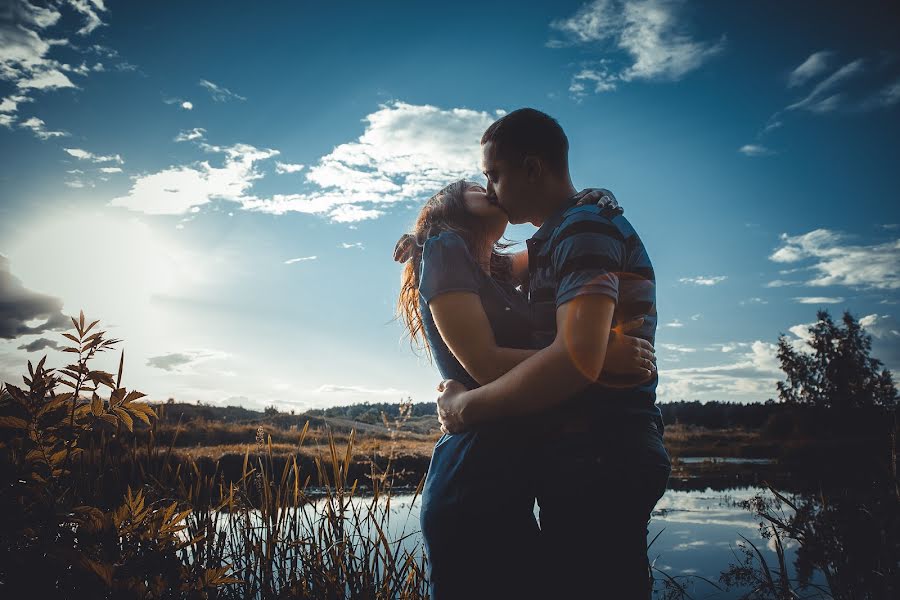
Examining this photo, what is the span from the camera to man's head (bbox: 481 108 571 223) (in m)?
1.70

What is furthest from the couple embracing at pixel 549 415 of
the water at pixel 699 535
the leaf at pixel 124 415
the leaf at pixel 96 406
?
the water at pixel 699 535

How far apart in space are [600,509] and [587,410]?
253 mm

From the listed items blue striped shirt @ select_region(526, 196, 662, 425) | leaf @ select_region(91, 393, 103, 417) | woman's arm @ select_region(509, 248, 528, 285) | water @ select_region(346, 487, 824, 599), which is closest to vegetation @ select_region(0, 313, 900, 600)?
leaf @ select_region(91, 393, 103, 417)

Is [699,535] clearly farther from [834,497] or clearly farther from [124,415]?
[124,415]

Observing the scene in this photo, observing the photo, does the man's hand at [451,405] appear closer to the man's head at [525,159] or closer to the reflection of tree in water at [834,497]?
the man's head at [525,159]

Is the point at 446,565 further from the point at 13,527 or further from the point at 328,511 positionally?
the point at 328,511

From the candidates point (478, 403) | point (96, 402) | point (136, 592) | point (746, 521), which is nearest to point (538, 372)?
point (478, 403)

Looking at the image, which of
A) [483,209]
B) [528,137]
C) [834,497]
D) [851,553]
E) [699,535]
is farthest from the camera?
[699,535]

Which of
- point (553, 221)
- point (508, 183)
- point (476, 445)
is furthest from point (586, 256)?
point (476, 445)

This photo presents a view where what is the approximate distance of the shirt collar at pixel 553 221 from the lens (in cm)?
155

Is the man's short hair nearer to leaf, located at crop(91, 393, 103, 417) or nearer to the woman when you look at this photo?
the woman

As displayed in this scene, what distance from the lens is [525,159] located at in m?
1.71

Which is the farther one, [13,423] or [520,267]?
[520,267]

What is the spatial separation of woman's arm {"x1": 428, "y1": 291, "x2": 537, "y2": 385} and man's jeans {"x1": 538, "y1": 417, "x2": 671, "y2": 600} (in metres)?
0.26
